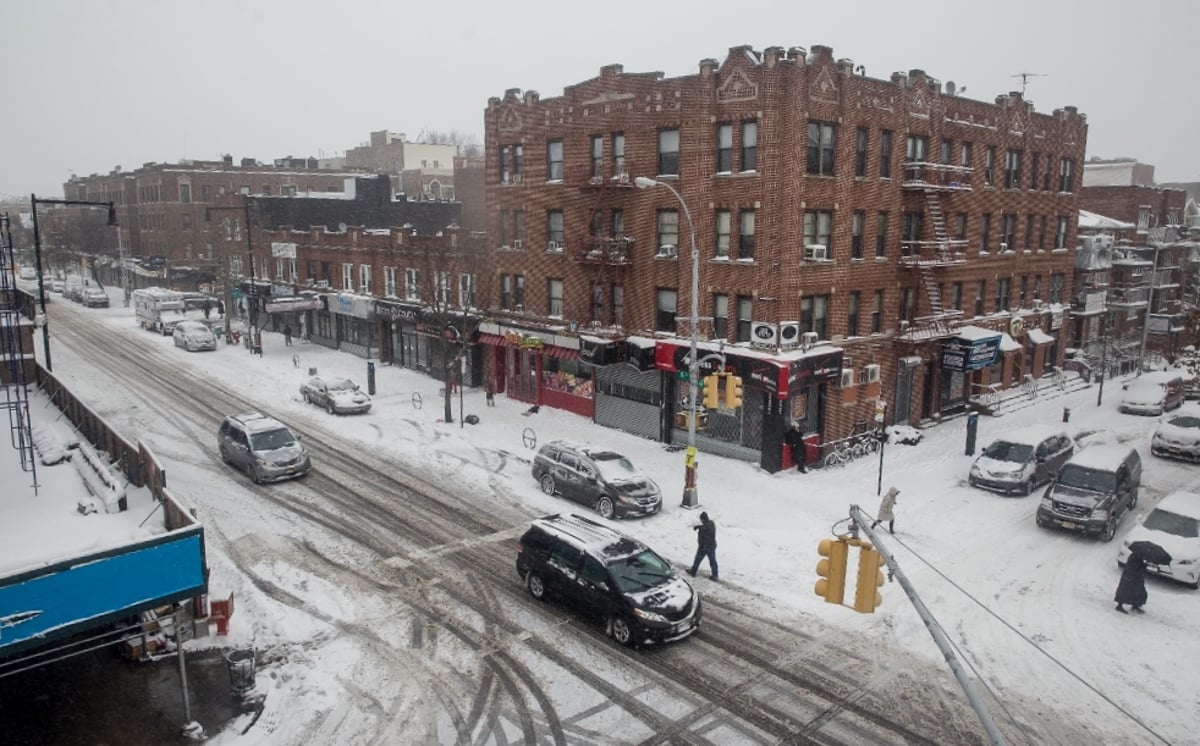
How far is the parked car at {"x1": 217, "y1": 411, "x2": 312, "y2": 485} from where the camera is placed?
24.8 m

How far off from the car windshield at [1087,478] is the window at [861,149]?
12.0m

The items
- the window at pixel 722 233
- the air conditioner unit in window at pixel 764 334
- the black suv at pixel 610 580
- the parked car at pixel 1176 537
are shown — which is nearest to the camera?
the black suv at pixel 610 580

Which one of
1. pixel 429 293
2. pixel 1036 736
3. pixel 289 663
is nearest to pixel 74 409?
pixel 289 663

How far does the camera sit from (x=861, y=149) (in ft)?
93.5

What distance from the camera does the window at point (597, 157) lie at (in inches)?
1225

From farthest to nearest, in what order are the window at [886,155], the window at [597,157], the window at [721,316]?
the window at [597,157], the window at [886,155], the window at [721,316]

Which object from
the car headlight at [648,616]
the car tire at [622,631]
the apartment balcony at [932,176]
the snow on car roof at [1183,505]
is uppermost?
the apartment balcony at [932,176]

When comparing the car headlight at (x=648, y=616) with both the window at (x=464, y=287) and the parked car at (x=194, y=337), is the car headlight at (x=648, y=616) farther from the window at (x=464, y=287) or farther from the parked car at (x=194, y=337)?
the parked car at (x=194, y=337)

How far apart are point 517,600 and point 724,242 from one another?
597 inches

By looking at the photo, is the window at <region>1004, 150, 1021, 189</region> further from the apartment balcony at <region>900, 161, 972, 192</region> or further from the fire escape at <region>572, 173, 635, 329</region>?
the fire escape at <region>572, 173, 635, 329</region>

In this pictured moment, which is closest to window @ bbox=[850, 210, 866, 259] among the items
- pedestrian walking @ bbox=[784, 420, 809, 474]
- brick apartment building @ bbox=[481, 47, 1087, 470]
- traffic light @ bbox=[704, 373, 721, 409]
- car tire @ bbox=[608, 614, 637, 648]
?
brick apartment building @ bbox=[481, 47, 1087, 470]

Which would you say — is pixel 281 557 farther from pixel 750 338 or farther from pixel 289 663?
pixel 750 338

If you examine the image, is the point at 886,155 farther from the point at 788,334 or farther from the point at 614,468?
the point at 614,468

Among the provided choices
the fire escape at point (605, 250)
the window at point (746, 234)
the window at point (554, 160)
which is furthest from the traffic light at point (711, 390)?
the window at point (554, 160)
